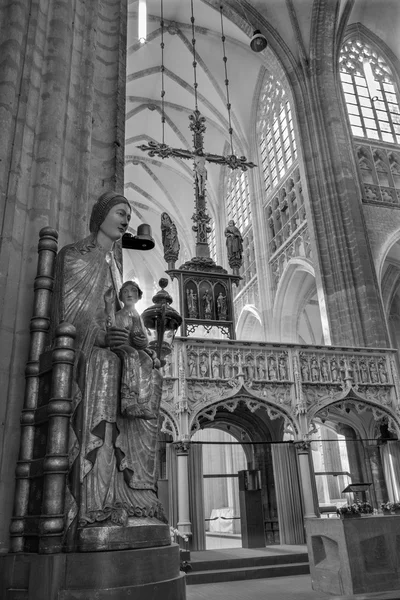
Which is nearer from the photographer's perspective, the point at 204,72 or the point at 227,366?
the point at 227,366

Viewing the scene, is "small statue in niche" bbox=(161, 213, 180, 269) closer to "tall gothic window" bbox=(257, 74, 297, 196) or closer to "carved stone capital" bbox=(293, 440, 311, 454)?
"carved stone capital" bbox=(293, 440, 311, 454)

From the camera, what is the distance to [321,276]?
14.0 m

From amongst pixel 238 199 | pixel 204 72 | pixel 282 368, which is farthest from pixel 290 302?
pixel 204 72

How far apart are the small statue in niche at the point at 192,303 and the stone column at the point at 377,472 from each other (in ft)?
17.3

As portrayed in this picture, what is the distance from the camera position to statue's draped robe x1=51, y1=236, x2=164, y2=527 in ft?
7.08

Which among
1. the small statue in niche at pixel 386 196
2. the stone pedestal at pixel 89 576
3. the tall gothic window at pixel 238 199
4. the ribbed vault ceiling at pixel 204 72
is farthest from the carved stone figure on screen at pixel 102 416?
the tall gothic window at pixel 238 199

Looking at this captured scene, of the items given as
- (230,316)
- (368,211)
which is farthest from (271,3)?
(230,316)

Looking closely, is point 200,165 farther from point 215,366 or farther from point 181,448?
point 181,448

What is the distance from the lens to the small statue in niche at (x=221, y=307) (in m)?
12.5

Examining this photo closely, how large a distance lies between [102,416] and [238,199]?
21.3 metres

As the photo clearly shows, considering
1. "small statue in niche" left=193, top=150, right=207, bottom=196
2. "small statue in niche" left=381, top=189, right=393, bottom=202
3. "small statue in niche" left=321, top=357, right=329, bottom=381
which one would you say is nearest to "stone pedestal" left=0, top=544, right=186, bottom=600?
"small statue in niche" left=321, top=357, right=329, bottom=381

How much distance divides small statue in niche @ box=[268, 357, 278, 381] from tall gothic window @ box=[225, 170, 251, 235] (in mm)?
11990

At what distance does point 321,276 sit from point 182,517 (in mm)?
7761

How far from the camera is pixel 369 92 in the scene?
59.4ft
